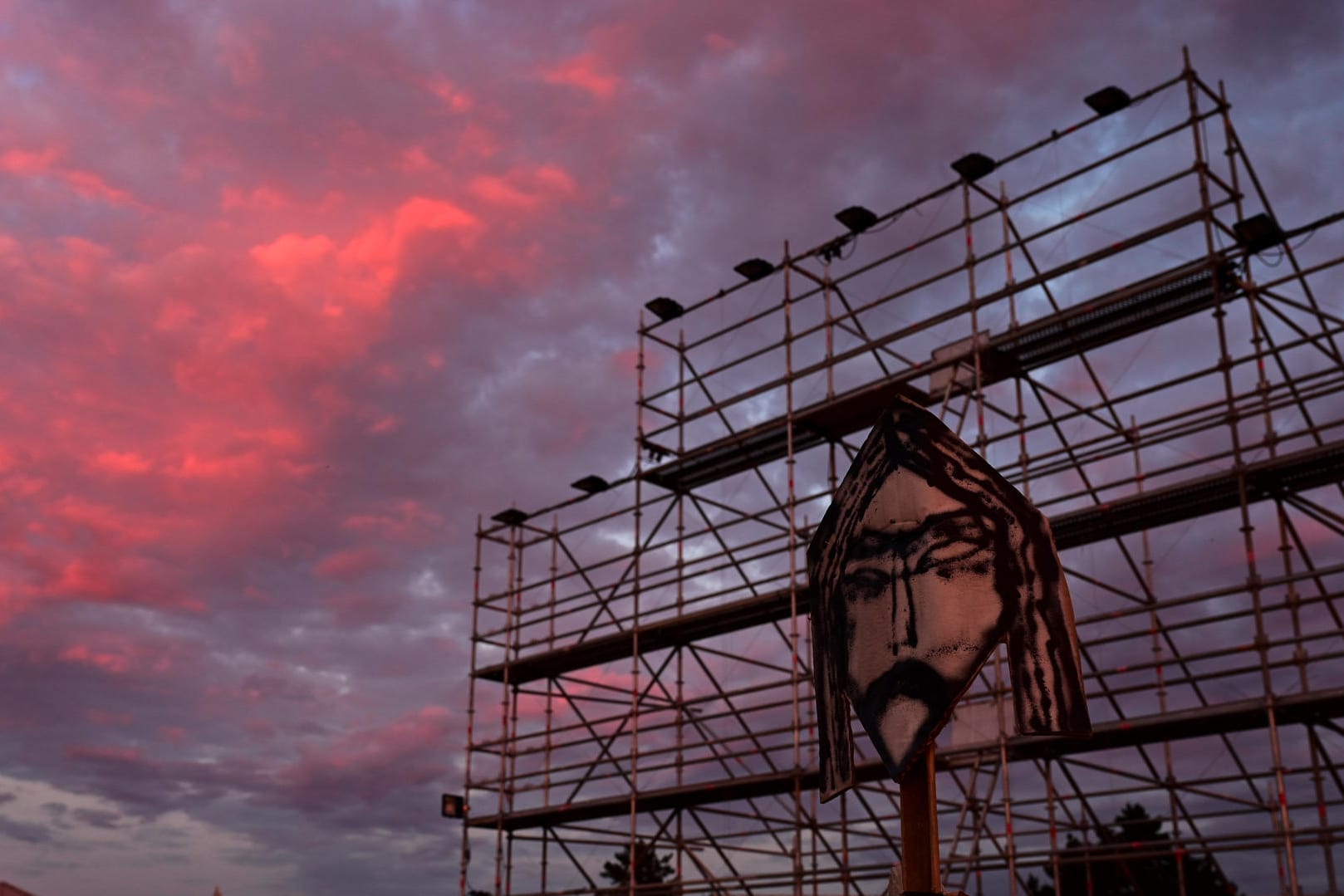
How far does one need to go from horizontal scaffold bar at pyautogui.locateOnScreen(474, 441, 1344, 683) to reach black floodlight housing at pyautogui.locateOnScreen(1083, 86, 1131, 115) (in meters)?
5.96

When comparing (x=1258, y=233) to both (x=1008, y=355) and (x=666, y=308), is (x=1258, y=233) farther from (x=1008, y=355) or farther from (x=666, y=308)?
(x=666, y=308)

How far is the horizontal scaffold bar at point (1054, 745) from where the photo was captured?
15.6 metres

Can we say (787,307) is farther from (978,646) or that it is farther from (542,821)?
(978,646)

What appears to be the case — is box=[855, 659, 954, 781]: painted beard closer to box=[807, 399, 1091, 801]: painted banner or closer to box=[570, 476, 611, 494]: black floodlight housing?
box=[807, 399, 1091, 801]: painted banner

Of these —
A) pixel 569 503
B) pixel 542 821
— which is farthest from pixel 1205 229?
pixel 542 821

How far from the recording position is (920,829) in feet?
5.94

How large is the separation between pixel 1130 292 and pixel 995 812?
748 centimetres

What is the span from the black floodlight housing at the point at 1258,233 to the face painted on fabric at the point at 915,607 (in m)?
17.1

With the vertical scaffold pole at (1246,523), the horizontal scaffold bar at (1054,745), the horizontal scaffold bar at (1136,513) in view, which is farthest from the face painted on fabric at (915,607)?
the vertical scaffold pole at (1246,523)

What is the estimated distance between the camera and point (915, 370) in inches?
834

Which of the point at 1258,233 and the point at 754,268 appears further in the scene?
the point at 754,268

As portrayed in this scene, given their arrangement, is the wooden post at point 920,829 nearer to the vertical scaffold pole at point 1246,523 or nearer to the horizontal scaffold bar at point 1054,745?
the horizontal scaffold bar at point 1054,745

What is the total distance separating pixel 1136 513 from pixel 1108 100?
612cm

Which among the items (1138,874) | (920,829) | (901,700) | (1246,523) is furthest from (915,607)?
(1138,874)
